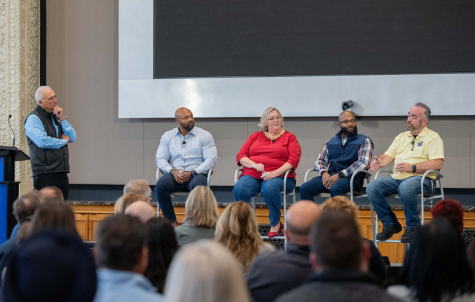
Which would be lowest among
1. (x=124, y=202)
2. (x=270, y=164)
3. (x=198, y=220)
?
(x=198, y=220)

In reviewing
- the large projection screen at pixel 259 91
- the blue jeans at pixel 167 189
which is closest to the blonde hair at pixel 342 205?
the blue jeans at pixel 167 189

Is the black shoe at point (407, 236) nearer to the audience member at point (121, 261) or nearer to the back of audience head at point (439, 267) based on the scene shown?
the back of audience head at point (439, 267)

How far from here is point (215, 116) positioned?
5.11m

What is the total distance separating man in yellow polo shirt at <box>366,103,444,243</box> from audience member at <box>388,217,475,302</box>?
2.19 m

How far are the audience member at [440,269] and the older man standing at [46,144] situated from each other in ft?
10.4

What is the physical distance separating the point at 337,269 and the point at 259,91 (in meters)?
4.09

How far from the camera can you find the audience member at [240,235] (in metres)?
1.98

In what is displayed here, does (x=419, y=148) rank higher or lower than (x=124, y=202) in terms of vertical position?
higher

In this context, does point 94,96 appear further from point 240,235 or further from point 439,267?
point 439,267

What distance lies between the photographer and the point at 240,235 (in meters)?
2.02

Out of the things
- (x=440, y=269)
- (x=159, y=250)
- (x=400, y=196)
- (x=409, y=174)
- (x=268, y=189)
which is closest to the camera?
(x=440, y=269)

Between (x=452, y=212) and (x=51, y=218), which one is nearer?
(x=51, y=218)

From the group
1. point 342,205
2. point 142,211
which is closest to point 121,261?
point 142,211

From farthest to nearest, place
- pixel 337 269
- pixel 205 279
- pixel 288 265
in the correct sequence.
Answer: pixel 288 265
pixel 337 269
pixel 205 279
